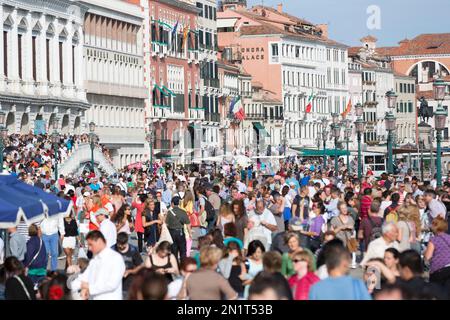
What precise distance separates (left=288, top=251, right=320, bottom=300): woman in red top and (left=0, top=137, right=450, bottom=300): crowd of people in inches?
0.7

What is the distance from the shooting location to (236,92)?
11950 centimetres

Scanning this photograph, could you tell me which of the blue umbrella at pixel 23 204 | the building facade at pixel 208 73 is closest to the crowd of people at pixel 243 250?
the blue umbrella at pixel 23 204

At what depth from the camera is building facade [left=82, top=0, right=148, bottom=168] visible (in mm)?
89062

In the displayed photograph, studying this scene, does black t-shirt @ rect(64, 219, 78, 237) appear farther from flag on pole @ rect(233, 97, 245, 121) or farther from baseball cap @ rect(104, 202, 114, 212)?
flag on pole @ rect(233, 97, 245, 121)

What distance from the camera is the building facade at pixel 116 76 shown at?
89062 mm

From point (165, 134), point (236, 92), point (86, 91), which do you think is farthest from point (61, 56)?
point (236, 92)

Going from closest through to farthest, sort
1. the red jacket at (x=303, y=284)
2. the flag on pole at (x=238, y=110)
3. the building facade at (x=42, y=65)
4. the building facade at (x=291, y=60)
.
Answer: the red jacket at (x=303, y=284)
the building facade at (x=42, y=65)
the flag on pole at (x=238, y=110)
the building facade at (x=291, y=60)

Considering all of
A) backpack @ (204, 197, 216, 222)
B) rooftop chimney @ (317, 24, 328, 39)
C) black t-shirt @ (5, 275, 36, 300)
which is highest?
rooftop chimney @ (317, 24, 328, 39)

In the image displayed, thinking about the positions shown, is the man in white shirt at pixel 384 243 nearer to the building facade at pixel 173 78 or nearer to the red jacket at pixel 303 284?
the red jacket at pixel 303 284

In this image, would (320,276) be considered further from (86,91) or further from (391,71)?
(391,71)

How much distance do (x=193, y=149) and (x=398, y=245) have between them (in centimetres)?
8412

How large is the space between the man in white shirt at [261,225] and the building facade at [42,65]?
45646mm

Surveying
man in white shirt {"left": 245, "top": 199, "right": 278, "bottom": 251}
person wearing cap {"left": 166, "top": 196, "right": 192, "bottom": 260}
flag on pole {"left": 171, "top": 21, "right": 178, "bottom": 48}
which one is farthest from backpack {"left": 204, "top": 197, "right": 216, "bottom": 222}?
flag on pole {"left": 171, "top": 21, "right": 178, "bottom": 48}
